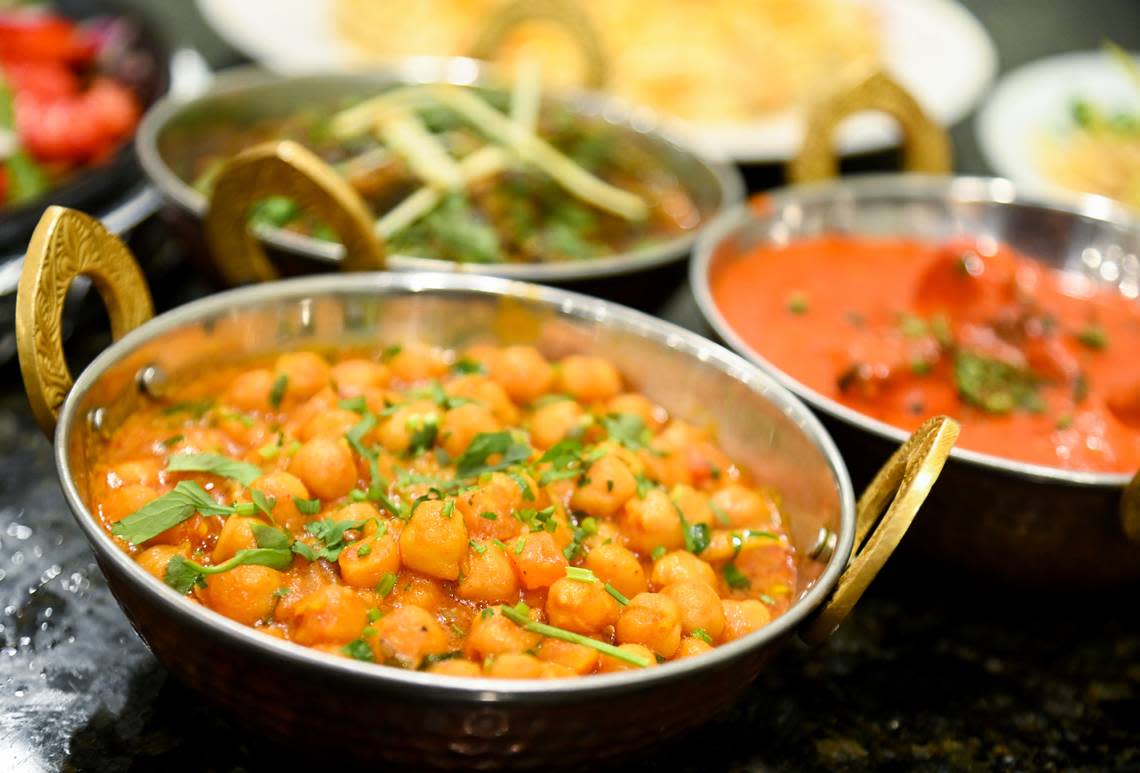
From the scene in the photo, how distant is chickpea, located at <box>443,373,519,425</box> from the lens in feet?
6.66

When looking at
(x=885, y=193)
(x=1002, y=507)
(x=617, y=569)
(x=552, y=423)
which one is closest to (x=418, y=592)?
(x=617, y=569)

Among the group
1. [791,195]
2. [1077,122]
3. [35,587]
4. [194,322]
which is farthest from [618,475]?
[1077,122]

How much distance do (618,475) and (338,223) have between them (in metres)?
0.82

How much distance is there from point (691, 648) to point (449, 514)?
0.39m

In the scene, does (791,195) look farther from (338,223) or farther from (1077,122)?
(1077,122)

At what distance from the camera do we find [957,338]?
2.59 meters

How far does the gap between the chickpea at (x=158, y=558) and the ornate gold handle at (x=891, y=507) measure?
2.99 ft

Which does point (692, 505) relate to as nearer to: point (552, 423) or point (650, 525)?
point (650, 525)

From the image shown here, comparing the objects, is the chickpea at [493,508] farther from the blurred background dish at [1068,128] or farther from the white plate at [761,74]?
the blurred background dish at [1068,128]

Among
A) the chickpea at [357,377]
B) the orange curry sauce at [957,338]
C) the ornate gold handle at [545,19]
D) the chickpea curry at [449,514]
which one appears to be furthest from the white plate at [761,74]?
the chickpea curry at [449,514]

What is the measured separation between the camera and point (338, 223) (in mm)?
2240

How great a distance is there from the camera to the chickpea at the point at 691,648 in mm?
1592

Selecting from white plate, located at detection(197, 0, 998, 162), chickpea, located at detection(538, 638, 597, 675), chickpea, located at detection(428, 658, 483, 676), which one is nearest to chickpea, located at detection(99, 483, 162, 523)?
chickpea, located at detection(428, 658, 483, 676)

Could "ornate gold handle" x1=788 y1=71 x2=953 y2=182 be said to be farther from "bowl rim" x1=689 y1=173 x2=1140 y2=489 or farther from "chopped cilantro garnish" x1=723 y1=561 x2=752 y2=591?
"chopped cilantro garnish" x1=723 y1=561 x2=752 y2=591
